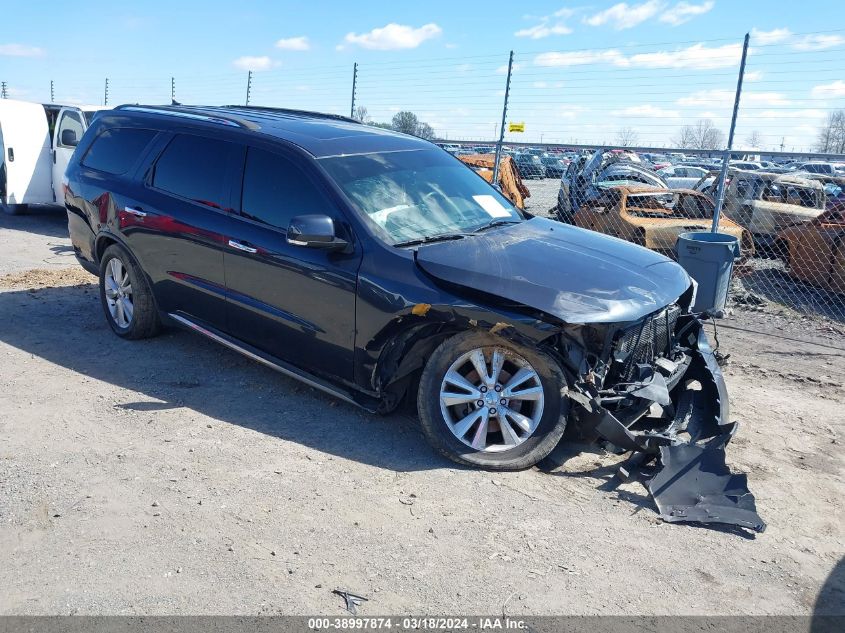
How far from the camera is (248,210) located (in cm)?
501

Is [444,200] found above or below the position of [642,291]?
above

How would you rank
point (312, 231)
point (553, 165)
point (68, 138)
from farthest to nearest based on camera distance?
point (553, 165) → point (68, 138) → point (312, 231)

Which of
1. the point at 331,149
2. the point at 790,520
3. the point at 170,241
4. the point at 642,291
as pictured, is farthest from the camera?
the point at 170,241

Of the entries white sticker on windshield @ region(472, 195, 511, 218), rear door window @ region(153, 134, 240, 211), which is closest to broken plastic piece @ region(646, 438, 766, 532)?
white sticker on windshield @ region(472, 195, 511, 218)

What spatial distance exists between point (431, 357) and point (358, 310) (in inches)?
20.8

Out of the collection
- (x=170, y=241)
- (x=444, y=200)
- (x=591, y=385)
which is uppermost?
(x=444, y=200)

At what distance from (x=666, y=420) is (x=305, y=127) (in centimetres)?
318

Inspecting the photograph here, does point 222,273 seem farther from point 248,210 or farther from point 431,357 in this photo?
point 431,357

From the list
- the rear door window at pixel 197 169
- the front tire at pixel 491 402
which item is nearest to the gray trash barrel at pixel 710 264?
the front tire at pixel 491 402

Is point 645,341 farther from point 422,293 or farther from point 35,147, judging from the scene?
point 35,147

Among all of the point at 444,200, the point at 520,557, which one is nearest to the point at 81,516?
the point at 520,557

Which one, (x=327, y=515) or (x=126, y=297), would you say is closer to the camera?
(x=327, y=515)

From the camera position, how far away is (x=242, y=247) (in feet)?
16.2

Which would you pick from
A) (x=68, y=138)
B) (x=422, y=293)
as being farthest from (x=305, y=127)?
(x=68, y=138)
